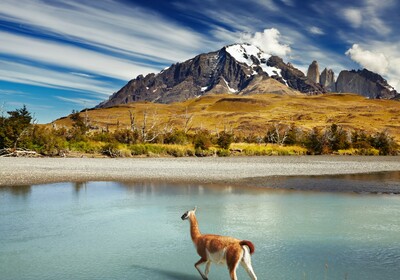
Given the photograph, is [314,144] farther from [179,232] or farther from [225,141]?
[179,232]

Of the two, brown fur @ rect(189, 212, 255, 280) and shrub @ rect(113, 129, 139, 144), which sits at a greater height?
shrub @ rect(113, 129, 139, 144)

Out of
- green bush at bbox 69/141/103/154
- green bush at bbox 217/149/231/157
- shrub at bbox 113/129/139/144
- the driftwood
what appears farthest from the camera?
shrub at bbox 113/129/139/144

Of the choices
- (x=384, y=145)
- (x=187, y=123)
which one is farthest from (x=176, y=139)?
(x=384, y=145)

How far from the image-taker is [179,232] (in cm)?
1216

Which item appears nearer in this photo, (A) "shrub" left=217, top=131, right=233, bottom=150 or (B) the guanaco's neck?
(B) the guanaco's neck

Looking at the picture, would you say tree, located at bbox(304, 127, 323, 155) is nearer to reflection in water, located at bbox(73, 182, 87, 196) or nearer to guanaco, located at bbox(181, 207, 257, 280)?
reflection in water, located at bbox(73, 182, 87, 196)

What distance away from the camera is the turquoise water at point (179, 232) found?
867 cm

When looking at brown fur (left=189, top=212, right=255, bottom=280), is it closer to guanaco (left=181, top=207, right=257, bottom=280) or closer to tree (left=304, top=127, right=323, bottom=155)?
guanaco (left=181, top=207, right=257, bottom=280)

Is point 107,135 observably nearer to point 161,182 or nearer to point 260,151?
point 260,151

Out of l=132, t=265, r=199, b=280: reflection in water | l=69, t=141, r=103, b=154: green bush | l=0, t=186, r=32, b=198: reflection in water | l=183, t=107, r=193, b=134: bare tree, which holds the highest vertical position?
l=183, t=107, r=193, b=134: bare tree

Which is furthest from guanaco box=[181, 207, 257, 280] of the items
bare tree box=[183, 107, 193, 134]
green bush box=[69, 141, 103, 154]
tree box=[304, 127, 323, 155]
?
bare tree box=[183, 107, 193, 134]

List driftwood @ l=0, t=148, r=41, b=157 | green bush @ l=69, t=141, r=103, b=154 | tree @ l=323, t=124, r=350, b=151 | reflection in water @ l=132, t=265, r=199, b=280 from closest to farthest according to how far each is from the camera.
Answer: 1. reflection in water @ l=132, t=265, r=199, b=280
2. driftwood @ l=0, t=148, r=41, b=157
3. green bush @ l=69, t=141, r=103, b=154
4. tree @ l=323, t=124, r=350, b=151

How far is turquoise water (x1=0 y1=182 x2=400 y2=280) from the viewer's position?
28.5ft

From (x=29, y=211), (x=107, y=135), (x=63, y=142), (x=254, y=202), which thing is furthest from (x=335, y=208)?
(x=107, y=135)
